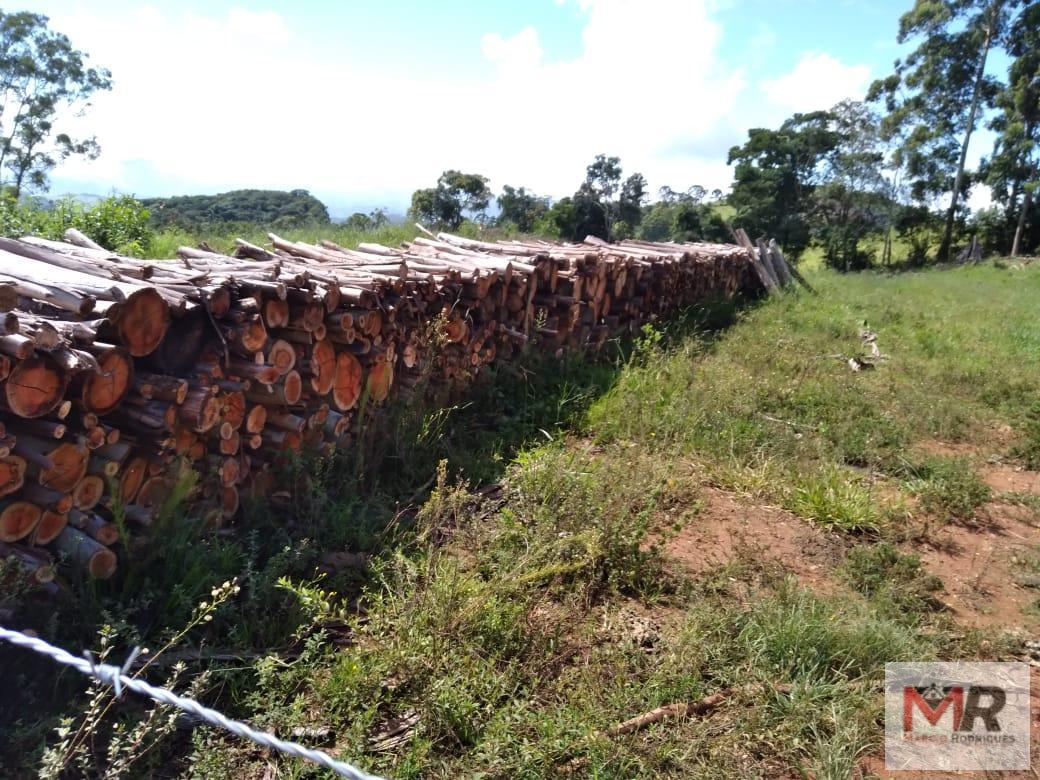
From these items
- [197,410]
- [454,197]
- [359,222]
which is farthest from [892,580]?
[454,197]

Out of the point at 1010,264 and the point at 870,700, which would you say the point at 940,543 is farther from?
the point at 1010,264

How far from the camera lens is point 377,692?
2.48 m

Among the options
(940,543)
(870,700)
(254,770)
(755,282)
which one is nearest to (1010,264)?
(755,282)

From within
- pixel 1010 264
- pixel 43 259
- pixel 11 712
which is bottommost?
pixel 11 712

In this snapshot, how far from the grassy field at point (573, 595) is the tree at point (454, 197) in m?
18.8

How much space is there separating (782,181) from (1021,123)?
29.5 feet

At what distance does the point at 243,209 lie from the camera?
22.0 metres

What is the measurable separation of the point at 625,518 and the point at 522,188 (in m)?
26.5

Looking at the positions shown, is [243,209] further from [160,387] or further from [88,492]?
[88,492]

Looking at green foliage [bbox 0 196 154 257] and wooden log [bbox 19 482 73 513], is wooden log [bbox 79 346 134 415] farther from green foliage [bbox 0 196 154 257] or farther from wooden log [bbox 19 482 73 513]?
green foliage [bbox 0 196 154 257]

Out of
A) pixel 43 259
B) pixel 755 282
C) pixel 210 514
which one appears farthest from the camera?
pixel 755 282

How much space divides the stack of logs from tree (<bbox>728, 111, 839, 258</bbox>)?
2836 centimetres

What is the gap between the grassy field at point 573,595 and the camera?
91.7 inches

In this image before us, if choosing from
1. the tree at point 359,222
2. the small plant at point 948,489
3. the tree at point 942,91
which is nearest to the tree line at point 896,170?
the tree at point 942,91
